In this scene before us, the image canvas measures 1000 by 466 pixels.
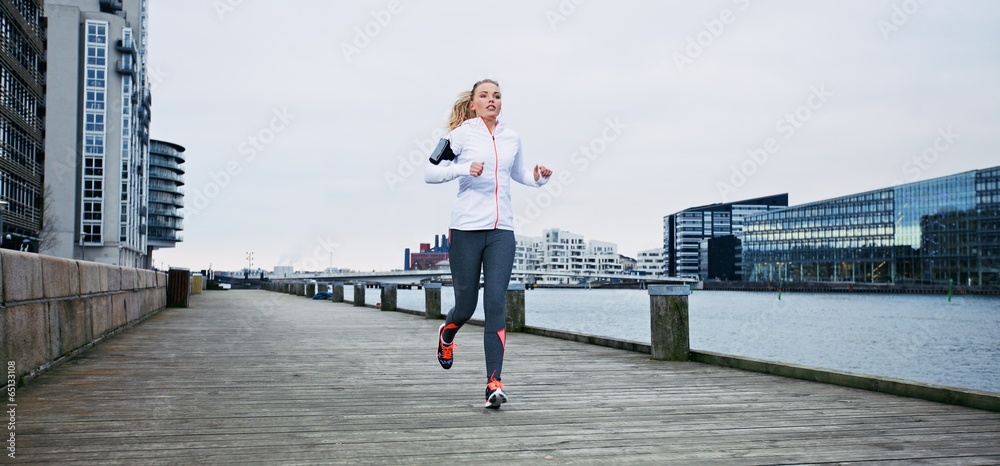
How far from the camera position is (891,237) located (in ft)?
430

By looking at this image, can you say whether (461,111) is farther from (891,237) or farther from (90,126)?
(891,237)

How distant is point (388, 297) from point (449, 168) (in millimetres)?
16665

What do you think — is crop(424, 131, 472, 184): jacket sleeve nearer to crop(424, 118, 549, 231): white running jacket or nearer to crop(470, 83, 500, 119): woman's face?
crop(424, 118, 549, 231): white running jacket

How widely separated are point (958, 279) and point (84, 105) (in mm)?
115299

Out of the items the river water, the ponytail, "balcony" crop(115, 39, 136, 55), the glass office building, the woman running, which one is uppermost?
"balcony" crop(115, 39, 136, 55)

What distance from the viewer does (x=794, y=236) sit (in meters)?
151

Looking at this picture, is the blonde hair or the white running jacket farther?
the blonde hair

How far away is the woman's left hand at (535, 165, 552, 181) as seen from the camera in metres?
5.55

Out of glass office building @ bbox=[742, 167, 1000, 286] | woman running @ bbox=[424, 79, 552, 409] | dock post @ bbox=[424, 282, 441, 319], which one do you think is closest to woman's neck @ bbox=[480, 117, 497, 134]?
woman running @ bbox=[424, 79, 552, 409]

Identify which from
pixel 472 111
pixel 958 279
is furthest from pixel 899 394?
pixel 958 279

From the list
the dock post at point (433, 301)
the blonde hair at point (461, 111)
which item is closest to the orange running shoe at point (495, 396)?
the blonde hair at point (461, 111)

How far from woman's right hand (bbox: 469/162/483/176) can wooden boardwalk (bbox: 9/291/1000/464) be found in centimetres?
142

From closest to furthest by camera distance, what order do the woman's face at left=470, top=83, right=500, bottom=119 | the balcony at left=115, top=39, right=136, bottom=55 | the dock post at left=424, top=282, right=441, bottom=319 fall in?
the woman's face at left=470, top=83, right=500, bottom=119, the dock post at left=424, top=282, right=441, bottom=319, the balcony at left=115, top=39, right=136, bottom=55

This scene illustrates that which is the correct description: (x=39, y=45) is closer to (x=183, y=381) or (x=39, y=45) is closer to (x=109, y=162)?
(x=109, y=162)
